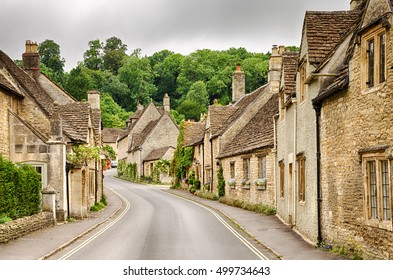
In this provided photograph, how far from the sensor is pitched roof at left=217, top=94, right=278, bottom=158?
2890cm

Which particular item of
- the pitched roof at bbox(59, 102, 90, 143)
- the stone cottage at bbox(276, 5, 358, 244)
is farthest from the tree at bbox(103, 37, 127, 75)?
the pitched roof at bbox(59, 102, 90, 143)

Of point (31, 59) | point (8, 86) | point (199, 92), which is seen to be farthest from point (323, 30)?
point (31, 59)

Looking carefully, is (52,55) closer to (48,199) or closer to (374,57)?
(48,199)

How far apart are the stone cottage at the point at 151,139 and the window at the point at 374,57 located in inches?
1764

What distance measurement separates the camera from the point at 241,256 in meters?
13.0

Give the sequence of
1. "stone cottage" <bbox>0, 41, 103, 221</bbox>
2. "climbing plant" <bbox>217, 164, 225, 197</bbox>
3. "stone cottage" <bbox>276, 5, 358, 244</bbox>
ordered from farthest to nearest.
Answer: "climbing plant" <bbox>217, 164, 225, 197</bbox>, "stone cottage" <bbox>0, 41, 103, 221</bbox>, "stone cottage" <bbox>276, 5, 358, 244</bbox>

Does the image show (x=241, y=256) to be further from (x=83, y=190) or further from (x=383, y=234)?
(x=83, y=190)

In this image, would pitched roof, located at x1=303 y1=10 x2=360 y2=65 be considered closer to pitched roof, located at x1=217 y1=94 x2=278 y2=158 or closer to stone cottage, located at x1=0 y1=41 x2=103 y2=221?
pitched roof, located at x1=217 y1=94 x2=278 y2=158

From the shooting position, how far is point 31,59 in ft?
102

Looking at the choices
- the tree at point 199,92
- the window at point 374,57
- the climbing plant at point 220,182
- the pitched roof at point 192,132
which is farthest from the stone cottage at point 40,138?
the pitched roof at point 192,132

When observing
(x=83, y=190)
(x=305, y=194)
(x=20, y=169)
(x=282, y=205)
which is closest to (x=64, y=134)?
(x=83, y=190)

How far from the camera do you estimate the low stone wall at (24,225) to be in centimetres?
1566

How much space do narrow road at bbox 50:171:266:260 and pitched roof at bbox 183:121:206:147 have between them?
66.2ft
